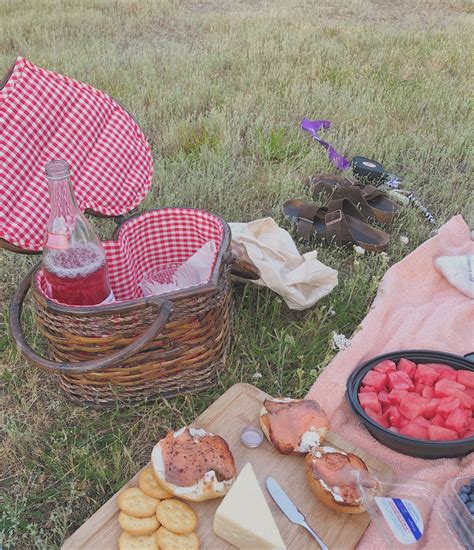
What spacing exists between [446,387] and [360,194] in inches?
61.5

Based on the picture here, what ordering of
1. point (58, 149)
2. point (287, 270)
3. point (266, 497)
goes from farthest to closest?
point (287, 270) → point (58, 149) → point (266, 497)

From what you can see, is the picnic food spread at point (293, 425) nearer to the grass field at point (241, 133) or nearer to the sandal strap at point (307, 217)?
the grass field at point (241, 133)

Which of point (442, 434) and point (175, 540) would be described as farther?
point (442, 434)

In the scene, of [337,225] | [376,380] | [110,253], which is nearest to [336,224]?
[337,225]

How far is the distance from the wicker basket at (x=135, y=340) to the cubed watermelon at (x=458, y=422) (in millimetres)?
856

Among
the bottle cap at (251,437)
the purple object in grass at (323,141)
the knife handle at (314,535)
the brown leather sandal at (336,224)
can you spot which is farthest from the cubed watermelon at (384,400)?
the purple object in grass at (323,141)

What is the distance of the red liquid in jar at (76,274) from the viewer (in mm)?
1834

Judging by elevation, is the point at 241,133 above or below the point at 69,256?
below

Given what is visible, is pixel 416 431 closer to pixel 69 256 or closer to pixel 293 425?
pixel 293 425

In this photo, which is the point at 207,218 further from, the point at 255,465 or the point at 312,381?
the point at 255,465

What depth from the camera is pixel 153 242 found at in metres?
2.42

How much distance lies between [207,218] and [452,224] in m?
1.57

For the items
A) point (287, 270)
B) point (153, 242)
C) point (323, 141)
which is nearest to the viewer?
point (153, 242)

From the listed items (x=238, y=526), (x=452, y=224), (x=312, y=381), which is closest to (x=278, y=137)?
(x=452, y=224)
